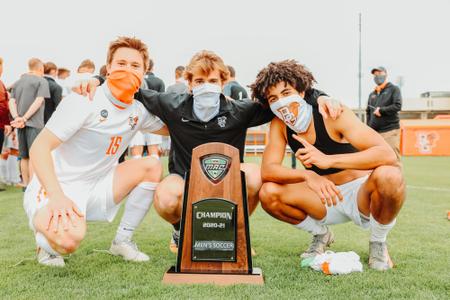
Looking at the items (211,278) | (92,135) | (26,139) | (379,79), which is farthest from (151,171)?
(379,79)

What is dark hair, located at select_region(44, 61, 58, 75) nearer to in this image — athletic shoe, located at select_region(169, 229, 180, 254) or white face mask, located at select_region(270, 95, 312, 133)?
athletic shoe, located at select_region(169, 229, 180, 254)

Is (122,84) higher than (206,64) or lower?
lower

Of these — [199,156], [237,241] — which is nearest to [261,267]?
[237,241]

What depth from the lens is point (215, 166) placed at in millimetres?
2646

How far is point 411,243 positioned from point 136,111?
2.30m

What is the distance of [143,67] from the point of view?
3.07 meters

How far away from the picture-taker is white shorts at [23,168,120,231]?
2.79 m

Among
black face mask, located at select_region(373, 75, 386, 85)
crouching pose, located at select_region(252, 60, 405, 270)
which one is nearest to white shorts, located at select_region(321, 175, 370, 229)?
crouching pose, located at select_region(252, 60, 405, 270)

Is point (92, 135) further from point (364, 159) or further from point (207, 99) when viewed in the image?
point (364, 159)

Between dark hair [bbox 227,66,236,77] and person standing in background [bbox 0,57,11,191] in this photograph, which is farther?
dark hair [bbox 227,66,236,77]

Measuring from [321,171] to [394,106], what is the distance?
5561 mm

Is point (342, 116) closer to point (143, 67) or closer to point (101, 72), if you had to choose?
point (143, 67)

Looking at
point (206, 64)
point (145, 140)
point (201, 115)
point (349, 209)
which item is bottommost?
point (349, 209)

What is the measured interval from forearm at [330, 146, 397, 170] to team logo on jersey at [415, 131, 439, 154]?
1751 centimetres
